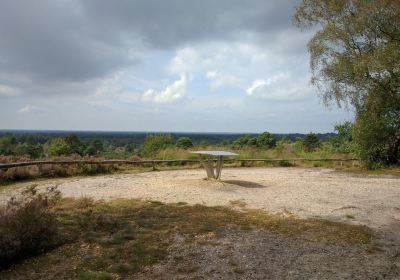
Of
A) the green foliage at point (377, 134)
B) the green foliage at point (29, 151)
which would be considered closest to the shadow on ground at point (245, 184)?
the green foliage at point (377, 134)

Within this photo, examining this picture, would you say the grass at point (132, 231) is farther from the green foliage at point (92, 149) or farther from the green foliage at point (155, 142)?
the green foliage at point (92, 149)

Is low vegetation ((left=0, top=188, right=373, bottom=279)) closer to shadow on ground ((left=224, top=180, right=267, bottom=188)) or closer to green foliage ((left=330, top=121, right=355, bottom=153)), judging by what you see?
shadow on ground ((left=224, top=180, right=267, bottom=188))

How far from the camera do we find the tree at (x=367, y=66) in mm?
15145

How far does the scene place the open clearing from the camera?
4.54 meters

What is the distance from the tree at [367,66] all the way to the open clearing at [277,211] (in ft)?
9.36

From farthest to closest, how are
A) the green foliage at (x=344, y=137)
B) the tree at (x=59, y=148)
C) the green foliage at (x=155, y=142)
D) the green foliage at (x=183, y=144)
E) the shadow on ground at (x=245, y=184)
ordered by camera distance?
the tree at (x=59, y=148) < the green foliage at (x=155, y=142) < the green foliage at (x=183, y=144) < the green foliage at (x=344, y=137) < the shadow on ground at (x=245, y=184)

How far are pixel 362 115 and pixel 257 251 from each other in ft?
43.8

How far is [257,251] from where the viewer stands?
17.1ft

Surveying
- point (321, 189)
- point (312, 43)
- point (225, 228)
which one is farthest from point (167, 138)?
point (225, 228)

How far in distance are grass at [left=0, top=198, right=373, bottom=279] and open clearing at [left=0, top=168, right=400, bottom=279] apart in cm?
26

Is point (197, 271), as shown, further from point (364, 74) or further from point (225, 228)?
point (364, 74)

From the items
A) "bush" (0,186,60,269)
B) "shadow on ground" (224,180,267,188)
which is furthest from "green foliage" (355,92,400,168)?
"bush" (0,186,60,269)

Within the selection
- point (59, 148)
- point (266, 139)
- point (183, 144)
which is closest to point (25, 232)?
point (59, 148)

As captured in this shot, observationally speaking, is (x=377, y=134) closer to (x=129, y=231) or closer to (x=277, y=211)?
Result: (x=277, y=211)
